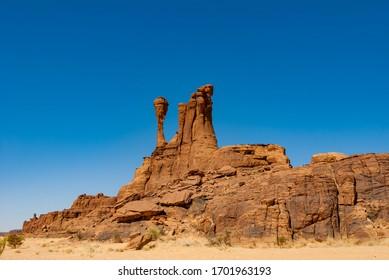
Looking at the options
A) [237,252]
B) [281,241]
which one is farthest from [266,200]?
[237,252]

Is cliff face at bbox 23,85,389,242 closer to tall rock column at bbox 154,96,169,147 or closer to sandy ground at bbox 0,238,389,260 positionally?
sandy ground at bbox 0,238,389,260

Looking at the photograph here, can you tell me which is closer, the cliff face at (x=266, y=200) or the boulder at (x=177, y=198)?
the cliff face at (x=266, y=200)

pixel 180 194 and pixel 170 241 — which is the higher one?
pixel 180 194

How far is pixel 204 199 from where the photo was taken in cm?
3888

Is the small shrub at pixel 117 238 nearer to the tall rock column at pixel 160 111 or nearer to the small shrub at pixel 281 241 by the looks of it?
the small shrub at pixel 281 241

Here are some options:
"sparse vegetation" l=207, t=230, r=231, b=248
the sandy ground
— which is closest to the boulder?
the sandy ground

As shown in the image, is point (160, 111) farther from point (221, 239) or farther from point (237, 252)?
point (237, 252)

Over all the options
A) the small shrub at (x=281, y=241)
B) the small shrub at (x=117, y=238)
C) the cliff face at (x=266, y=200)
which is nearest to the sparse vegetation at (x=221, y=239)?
the cliff face at (x=266, y=200)

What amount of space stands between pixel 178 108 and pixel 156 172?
9650 mm

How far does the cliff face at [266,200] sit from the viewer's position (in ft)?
101

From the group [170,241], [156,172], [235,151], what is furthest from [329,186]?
[156,172]

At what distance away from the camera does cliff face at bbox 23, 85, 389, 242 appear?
101 feet

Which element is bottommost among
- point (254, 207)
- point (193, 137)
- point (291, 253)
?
point (291, 253)

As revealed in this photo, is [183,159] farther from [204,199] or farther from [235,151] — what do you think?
[204,199]
